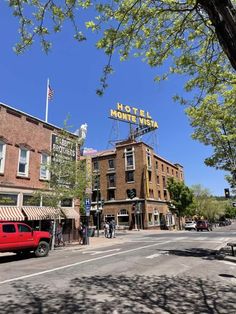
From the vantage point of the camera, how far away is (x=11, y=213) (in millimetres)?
20531

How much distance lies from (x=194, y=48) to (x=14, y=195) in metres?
16.9

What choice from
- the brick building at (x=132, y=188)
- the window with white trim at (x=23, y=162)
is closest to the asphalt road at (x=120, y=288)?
the window with white trim at (x=23, y=162)

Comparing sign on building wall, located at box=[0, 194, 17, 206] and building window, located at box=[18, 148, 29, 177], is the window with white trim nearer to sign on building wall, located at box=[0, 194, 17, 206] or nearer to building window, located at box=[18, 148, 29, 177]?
building window, located at box=[18, 148, 29, 177]

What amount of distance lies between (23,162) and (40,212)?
406 cm

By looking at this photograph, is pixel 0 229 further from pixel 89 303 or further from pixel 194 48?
pixel 194 48

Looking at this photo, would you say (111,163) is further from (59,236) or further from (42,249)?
(42,249)

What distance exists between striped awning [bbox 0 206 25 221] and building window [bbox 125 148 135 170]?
3633 cm

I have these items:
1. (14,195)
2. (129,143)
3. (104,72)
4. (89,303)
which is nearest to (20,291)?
(89,303)

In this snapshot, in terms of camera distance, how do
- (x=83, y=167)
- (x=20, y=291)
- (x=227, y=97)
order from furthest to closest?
(x=83, y=167) < (x=227, y=97) < (x=20, y=291)

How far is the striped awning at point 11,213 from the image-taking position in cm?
1990

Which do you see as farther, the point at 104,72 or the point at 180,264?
the point at 180,264

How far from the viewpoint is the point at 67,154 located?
24641 mm

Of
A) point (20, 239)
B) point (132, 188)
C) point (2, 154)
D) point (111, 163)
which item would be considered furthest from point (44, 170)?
point (111, 163)

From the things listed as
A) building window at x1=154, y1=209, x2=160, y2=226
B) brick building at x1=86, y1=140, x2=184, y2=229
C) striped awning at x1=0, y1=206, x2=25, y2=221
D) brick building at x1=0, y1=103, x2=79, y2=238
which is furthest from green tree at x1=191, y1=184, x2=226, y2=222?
striped awning at x1=0, y1=206, x2=25, y2=221
